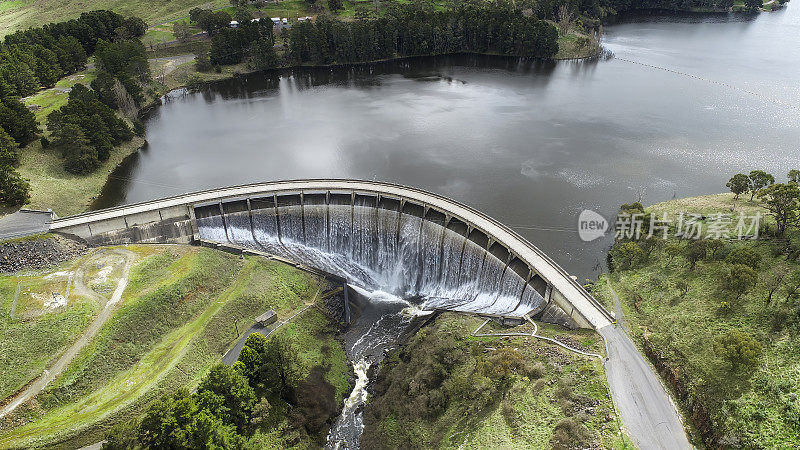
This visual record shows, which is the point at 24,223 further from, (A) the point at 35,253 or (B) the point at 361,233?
(B) the point at 361,233

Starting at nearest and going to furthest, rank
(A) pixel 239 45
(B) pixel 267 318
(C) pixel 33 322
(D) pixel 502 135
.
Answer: (C) pixel 33 322 < (B) pixel 267 318 < (D) pixel 502 135 < (A) pixel 239 45

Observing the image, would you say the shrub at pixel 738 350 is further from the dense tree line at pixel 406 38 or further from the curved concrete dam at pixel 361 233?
the dense tree line at pixel 406 38

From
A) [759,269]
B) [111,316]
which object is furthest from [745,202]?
[111,316]

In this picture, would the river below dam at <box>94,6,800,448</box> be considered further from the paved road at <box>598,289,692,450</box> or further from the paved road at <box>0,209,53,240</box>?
the paved road at <box>598,289,692,450</box>

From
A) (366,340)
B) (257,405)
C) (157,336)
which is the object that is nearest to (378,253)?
(366,340)

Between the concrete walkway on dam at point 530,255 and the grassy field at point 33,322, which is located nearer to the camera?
the concrete walkway on dam at point 530,255

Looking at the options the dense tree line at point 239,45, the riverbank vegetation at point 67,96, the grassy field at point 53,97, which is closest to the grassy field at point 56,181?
the riverbank vegetation at point 67,96
